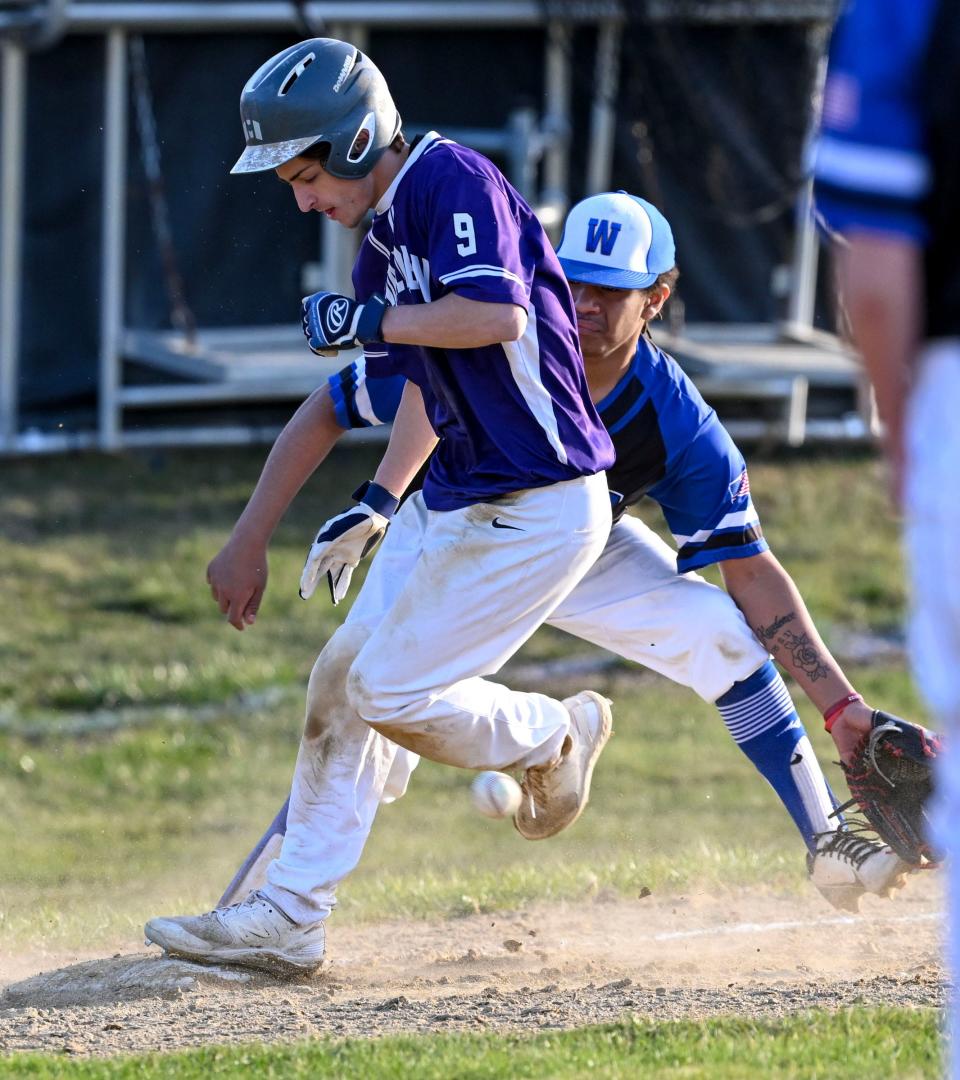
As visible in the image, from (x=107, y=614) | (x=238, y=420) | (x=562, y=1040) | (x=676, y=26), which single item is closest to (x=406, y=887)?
(x=562, y=1040)

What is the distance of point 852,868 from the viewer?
202 inches

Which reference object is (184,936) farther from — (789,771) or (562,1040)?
(789,771)

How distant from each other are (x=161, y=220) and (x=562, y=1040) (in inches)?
332

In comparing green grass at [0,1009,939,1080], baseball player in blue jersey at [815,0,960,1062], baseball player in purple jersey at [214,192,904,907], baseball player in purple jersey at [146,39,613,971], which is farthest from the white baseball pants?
baseball player in blue jersey at [815,0,960,1062]

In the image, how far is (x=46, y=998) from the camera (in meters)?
4.72

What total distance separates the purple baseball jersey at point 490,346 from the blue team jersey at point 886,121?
60.9 inches

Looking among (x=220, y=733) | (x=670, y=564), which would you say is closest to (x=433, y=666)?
(x=670, y=564)

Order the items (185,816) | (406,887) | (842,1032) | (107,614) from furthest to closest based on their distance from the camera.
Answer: (107,614) → (185,816) → (406,887) → (842,1032)

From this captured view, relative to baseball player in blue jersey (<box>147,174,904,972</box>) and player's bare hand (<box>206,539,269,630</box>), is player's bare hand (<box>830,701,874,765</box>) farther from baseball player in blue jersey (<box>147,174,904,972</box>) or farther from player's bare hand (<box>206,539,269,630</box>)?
player's bare hand (<box>206,539,269,630</box>)

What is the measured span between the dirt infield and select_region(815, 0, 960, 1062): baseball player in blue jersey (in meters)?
2.03

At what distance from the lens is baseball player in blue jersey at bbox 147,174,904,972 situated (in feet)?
16.5

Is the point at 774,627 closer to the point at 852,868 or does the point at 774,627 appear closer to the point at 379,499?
the point at 852,868

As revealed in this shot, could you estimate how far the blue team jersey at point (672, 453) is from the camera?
16.7 ft

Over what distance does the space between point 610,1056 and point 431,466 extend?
157 centimetres
